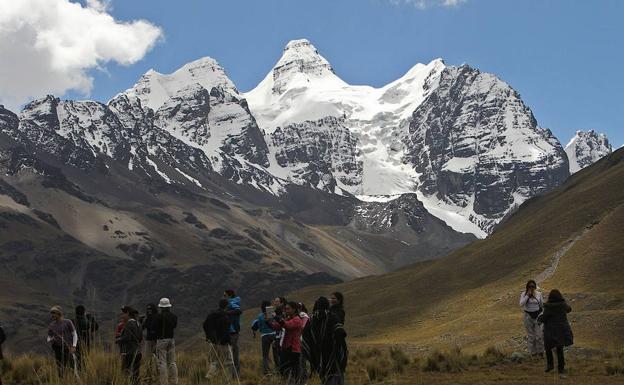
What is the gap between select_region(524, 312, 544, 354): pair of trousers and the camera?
85.4 ft

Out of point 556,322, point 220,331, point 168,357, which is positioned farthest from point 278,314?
point 556,322

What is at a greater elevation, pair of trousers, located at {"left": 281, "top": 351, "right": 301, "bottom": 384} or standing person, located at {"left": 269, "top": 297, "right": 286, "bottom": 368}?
standing person, located at {"left": 269, "top": 297, "right": 286, "bottom": 368}

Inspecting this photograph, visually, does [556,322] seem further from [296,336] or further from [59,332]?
[59,332]

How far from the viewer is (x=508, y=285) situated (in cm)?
7244

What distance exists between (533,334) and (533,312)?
1952 millimetres

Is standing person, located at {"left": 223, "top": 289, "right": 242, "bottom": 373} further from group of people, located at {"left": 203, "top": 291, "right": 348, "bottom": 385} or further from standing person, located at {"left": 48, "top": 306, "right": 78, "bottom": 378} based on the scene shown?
standing person, located at {"left": 48, "top": 306, "right": 78, "bottom": 378}

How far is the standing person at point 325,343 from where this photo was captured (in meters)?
15.0

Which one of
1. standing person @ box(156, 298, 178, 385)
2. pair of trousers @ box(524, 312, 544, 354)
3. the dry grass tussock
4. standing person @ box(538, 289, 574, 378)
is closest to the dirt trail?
the dry grass tussock

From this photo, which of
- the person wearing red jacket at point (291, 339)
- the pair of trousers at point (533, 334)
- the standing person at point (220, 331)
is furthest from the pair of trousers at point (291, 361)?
the pair of trousers at point (533, 334)

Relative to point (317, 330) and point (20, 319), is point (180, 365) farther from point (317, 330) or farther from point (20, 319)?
point (20, 319)

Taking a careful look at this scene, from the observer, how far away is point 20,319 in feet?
633

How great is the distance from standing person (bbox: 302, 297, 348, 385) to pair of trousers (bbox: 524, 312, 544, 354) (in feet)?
41.1

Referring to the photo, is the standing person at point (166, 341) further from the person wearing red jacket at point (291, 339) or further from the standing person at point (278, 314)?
the person wearing red jacket at point (291, 339)

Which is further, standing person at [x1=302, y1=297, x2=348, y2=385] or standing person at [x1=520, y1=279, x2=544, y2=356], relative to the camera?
standing person at [x1=520, y1=279, x2=544, y2=356]
